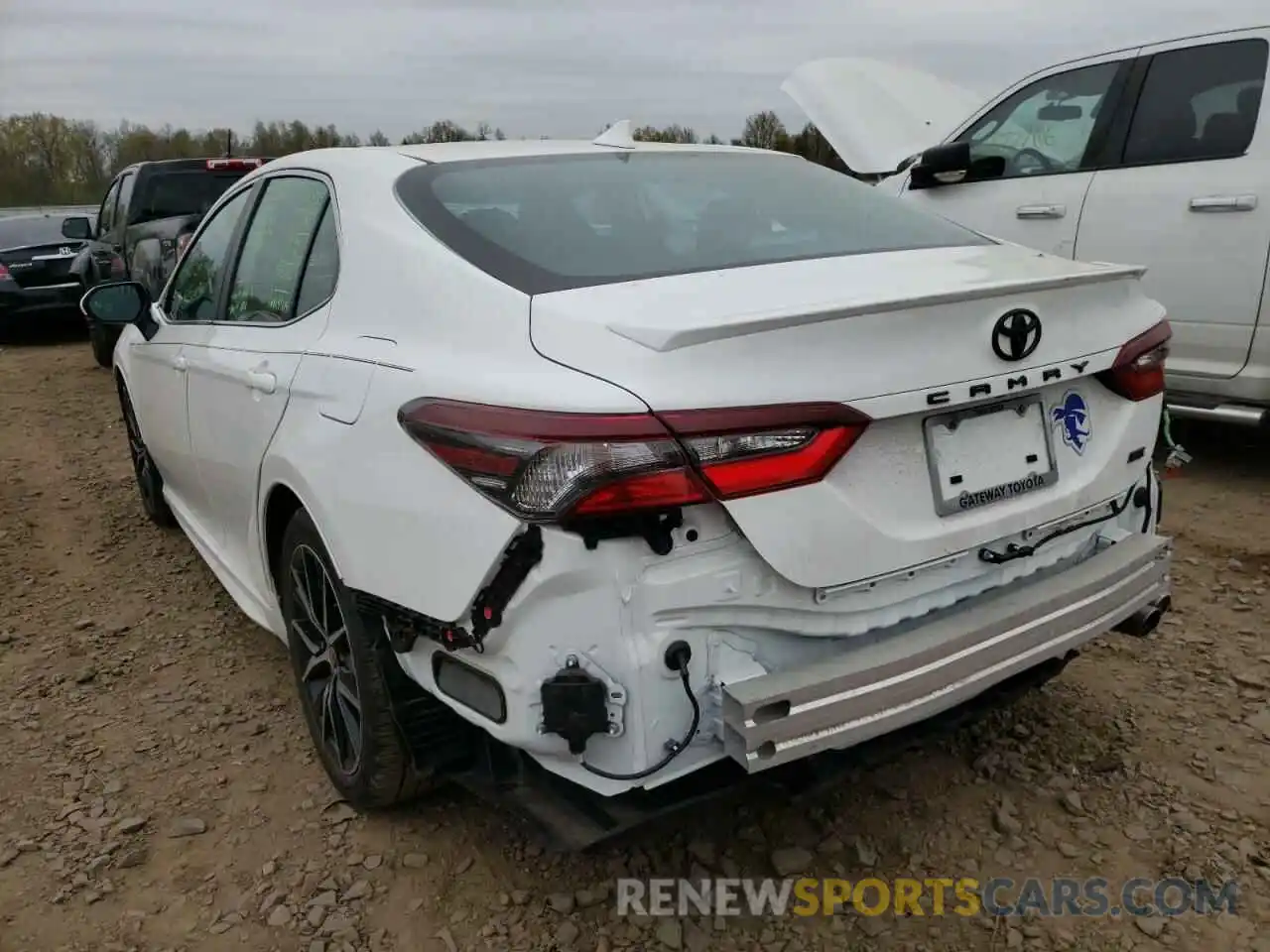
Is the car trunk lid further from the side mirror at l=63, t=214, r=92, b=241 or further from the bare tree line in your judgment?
the bare tree line

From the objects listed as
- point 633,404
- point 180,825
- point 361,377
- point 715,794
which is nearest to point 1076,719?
point 715,794

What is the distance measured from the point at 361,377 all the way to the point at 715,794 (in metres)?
1.13

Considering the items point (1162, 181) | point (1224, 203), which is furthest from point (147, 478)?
point (1224, 203)

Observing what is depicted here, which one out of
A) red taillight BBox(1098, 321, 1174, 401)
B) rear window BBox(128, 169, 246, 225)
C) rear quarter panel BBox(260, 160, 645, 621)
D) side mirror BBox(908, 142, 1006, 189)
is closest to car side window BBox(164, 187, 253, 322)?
rear quarter panel BBox(260, 160, 645, 621)

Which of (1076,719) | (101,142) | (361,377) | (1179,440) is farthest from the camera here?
(101,142)

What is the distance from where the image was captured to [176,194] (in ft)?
31.1

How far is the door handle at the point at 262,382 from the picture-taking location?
2689 mm

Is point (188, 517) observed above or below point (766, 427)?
below

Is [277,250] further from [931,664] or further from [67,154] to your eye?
[67,154]

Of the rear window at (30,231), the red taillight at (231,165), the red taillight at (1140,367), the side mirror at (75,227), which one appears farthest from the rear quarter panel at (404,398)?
the rear window at (30,231)

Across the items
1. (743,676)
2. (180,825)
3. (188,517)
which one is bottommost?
(180,825)

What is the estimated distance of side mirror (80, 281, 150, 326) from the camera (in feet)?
12.5

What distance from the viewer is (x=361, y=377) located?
227 cm

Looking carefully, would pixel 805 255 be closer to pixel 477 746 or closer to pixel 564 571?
pixel 564 571
